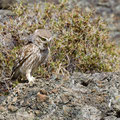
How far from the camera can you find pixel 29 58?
261 inches

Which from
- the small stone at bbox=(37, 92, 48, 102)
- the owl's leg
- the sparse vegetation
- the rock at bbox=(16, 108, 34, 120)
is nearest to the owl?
the owl's leg

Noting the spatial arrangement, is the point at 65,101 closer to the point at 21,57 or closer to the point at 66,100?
the point at 66,100

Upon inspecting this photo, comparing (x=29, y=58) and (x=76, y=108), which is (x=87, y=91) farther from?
(x=29, y=58)

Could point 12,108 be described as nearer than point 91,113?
No

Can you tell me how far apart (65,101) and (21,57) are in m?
2.00

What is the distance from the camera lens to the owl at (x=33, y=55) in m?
6.24

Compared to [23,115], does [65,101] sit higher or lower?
higher

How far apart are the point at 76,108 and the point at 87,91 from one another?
553mm

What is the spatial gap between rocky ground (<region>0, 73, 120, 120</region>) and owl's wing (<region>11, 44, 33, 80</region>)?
39.5 inches

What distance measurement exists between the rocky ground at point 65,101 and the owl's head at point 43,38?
877mm

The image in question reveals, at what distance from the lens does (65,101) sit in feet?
17.0

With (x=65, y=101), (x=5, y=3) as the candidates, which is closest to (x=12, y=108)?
(x=65, y=101)

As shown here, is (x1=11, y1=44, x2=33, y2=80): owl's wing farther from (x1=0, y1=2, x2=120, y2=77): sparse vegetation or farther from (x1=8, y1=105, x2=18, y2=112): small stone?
(x1=8, y1=105, x2=18, y2=112): small stone

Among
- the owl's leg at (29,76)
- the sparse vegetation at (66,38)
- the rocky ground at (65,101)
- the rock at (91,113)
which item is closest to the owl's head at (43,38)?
the owl's leg at (29,76)
